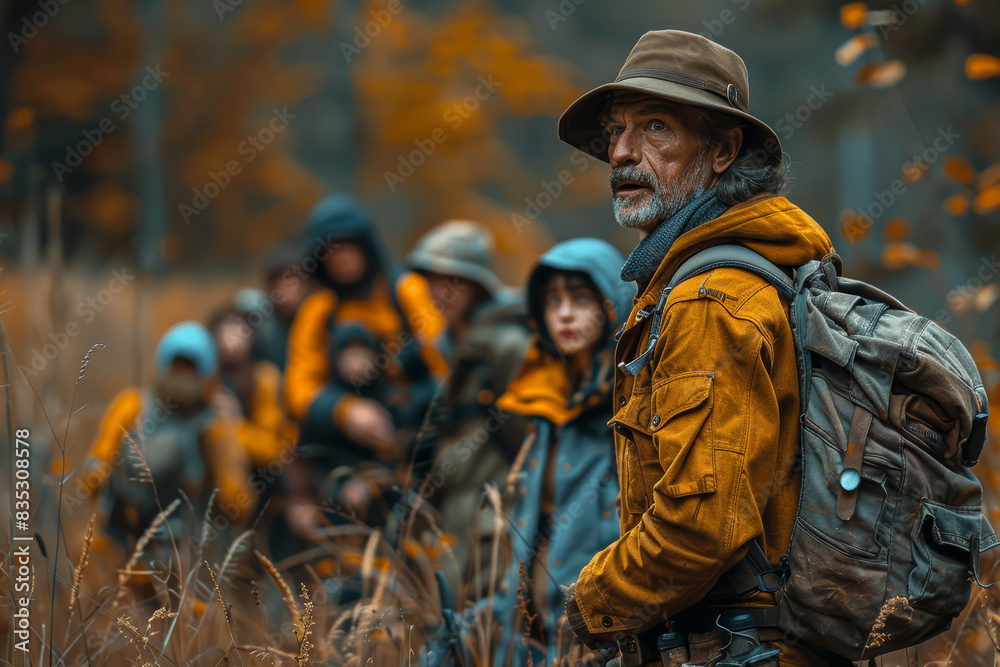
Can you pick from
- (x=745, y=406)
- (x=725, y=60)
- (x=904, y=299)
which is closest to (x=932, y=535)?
(x=745, y=406)

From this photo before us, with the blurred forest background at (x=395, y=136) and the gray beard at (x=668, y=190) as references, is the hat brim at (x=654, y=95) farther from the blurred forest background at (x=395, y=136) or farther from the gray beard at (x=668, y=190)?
the blurred forest background at (x=395, y=136)

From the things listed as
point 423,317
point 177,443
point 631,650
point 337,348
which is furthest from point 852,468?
point 177,443

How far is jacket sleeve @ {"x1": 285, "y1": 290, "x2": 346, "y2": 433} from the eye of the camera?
4.96 meters

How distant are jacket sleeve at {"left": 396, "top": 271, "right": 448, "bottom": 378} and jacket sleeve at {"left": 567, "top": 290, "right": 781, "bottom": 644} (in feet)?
10.6

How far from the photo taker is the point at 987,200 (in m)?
4.06

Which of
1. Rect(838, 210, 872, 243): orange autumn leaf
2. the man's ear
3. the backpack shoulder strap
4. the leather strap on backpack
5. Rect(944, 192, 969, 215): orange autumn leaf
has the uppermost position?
the man's ear

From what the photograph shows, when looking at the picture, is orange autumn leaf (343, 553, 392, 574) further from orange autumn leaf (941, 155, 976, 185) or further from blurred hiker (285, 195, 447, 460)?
orange autumn leaf (941, 155, 976, 185)

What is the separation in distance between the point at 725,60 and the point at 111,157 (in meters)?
4.92

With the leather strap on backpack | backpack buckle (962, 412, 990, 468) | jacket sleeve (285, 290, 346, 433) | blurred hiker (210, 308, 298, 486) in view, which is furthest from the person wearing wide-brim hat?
blurred hiker (210, 308, 298, 486)

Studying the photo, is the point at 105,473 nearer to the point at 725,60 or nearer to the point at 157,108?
the point at 157,108

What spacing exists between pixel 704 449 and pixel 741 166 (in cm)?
70

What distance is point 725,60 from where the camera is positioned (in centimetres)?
183

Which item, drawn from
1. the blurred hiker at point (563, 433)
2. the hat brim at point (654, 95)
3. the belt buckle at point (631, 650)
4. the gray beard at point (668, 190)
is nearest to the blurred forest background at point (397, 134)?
the blurred hiker at point (563, 433)

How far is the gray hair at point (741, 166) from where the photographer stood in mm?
1805
